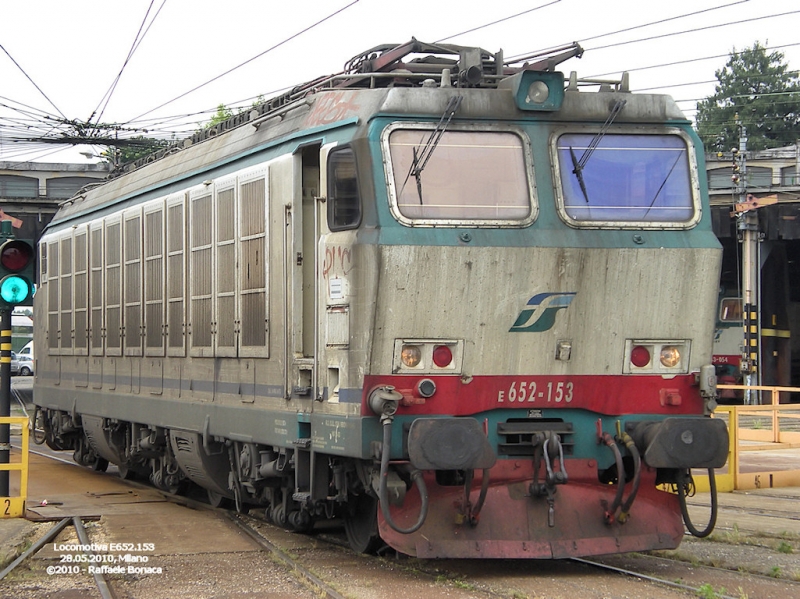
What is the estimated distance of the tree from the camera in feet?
225

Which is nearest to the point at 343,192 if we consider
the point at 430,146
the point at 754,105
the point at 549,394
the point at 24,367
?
the point at 430,146

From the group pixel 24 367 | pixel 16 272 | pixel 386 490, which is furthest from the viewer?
pixel 24 367

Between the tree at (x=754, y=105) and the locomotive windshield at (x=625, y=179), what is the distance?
5911 centimetres

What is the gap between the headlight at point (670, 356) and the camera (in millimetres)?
8484

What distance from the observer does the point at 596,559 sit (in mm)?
8961

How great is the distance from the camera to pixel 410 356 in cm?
795

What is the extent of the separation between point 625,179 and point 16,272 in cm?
664

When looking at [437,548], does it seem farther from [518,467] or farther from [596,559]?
[596,559]

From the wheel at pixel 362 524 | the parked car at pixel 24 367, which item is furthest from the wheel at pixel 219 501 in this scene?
the parked car at pixel 24 367

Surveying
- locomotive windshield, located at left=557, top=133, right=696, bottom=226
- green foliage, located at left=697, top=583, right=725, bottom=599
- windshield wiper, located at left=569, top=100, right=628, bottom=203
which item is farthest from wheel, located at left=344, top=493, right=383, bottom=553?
windshield wiper, located at left=569, top=100, right=628, bottom=203

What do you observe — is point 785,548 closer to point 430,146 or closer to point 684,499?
point 684,499

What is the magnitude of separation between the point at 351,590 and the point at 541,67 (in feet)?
13.4

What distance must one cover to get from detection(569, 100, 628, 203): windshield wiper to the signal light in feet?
20.3

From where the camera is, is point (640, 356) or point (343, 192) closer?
point (343, 192)
